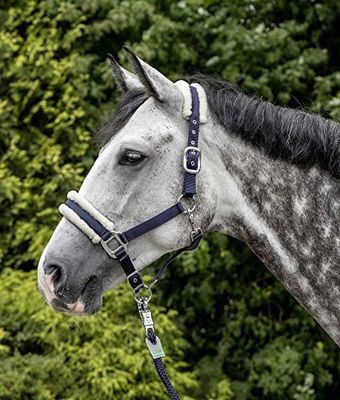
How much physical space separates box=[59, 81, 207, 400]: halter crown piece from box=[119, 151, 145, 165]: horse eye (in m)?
0.14

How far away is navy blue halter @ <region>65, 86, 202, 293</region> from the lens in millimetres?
2291

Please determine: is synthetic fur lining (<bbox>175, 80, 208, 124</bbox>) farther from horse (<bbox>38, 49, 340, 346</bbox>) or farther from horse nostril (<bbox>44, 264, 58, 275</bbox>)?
horse nostril (<bbox>44, 264, 58, 275</bbox>)

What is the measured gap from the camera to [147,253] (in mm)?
2398

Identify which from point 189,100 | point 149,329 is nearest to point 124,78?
point 189,100

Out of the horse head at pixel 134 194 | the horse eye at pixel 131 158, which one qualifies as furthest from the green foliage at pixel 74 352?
the horse eye at pixel 131 158

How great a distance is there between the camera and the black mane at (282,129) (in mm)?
2389

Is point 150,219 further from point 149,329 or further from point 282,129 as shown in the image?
point 282,129

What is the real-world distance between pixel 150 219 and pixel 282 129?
0.51 m

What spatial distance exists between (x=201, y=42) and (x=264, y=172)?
3622 millimetres

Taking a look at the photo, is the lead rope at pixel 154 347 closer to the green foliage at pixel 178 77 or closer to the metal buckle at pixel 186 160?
the metal buckle at pixel 186 160

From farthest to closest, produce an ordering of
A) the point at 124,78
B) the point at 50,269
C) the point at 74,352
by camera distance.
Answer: the point at 74,352
the point at 124,78
the point at 50,269

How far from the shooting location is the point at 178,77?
536cm

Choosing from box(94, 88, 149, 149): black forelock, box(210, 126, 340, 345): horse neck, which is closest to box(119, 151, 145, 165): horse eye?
box(94, 88, 149, 149): black forelock

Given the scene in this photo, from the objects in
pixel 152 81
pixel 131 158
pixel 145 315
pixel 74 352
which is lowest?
pixel 74 352
